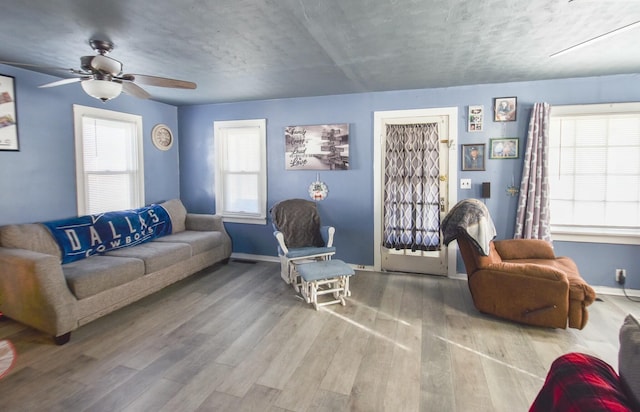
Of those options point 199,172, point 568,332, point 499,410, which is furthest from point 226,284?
point 568,332

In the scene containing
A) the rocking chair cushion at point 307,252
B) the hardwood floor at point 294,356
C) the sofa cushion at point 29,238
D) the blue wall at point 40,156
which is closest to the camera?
the hardwood floor at point 294,356

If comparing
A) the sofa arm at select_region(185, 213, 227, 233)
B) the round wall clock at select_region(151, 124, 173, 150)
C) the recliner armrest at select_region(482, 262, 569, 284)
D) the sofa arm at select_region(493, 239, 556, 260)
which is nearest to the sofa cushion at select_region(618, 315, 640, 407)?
the recliner armrest at select_region(482, 262, 569, 284)

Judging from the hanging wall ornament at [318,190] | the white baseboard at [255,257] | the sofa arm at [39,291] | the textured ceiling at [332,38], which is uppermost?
the textured ceiling at [332,38]

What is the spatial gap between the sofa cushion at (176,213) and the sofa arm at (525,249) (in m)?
4.10

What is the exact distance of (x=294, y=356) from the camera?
2.49 m

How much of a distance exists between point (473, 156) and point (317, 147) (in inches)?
78.5

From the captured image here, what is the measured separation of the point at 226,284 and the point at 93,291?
144cm

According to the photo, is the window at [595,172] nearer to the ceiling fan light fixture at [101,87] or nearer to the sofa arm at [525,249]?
the sofa arm at [525,249]

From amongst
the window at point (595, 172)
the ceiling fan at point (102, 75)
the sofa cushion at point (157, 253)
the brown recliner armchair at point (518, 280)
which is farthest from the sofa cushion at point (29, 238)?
the window at point (595, 172)

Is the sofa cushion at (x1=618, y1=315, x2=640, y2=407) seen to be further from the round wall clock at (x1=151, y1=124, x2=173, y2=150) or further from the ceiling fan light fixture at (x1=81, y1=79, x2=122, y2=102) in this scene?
the round wall clock at (x1=151, y1=124, x2=173, y2=150)

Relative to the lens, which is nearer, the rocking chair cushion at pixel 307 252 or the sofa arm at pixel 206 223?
the rocking chair cushion at pixel 307 252

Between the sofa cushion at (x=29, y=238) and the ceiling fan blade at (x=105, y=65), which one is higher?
the ceiling fan blade at (x=105, y=65)

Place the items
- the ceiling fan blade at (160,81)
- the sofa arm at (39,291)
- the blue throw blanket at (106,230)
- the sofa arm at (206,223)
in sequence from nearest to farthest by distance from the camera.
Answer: the sofa arm at (39,291)
the ceiling fan blade at (160,81)
the blue throw blanket at (106,230)
the sofa arm at (206,223)

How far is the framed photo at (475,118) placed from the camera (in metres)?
4.00
